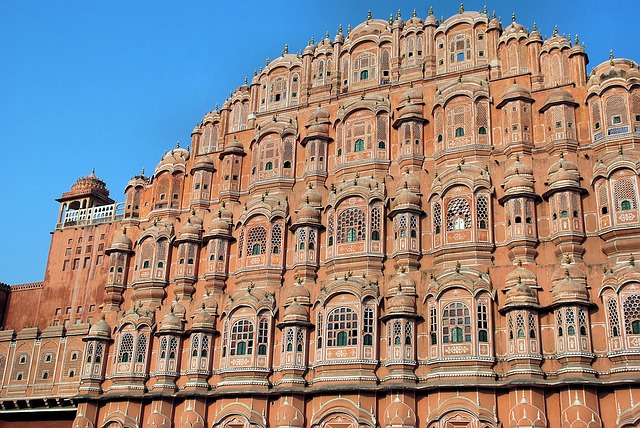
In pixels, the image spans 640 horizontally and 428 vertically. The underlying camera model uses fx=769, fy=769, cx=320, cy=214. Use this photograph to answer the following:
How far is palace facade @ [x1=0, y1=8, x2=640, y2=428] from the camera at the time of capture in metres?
27.3

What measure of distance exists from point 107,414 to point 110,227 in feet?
45.9

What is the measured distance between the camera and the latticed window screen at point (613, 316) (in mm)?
26438

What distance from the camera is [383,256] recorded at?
31.0 m

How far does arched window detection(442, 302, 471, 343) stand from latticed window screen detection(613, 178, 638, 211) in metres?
6.81

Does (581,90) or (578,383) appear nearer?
(578,383)

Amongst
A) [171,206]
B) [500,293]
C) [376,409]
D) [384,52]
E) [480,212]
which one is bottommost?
[376,409]

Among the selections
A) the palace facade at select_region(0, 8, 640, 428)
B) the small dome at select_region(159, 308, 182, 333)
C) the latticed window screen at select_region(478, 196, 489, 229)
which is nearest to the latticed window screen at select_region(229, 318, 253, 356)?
the palace facade at select_region(0, 8, 640, 428)

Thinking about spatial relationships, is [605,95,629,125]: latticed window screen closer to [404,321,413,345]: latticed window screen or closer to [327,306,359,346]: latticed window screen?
[404,321,413,345]: latticed window screen

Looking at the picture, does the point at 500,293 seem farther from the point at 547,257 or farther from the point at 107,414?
the point at 107,414

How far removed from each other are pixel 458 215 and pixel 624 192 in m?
6.17

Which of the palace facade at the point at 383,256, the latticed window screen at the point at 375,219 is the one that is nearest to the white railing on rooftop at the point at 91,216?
the palace facade at the point at 383,256

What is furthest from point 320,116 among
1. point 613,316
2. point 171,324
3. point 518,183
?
point 613,316

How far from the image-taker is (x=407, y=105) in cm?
3338

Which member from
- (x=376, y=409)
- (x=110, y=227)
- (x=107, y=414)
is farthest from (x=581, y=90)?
(x=110, y=227)
